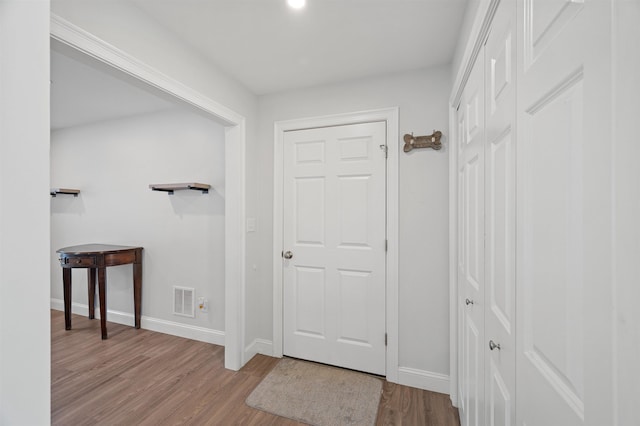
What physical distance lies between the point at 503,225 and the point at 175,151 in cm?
313

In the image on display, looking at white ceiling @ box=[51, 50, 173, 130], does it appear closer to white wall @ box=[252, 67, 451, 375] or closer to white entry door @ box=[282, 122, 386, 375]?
white entry door @ box=[282, 122, 386, 375]

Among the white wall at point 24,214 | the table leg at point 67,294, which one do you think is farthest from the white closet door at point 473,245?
the table leg at point 67,294

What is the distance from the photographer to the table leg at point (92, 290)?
3.16m

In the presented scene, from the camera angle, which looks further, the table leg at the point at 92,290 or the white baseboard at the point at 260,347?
the table leg at the point at 92,290

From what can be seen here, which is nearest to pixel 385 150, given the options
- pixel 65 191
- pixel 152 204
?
pixel 152 204

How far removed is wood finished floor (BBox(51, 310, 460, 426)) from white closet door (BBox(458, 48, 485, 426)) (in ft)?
1.96

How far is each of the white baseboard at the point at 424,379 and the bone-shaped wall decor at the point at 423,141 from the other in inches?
68.5

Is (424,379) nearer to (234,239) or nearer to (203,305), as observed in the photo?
(234,239)

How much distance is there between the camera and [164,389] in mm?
2094

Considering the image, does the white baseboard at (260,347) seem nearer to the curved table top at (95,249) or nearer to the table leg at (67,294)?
the curved table top at (95,249)

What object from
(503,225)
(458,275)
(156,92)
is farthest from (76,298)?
(503,225)

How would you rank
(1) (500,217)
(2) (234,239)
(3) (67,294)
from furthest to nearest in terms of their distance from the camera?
(3) (67,294) < (2) (234,239) < (1) (500,217)

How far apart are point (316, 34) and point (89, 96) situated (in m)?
2.49

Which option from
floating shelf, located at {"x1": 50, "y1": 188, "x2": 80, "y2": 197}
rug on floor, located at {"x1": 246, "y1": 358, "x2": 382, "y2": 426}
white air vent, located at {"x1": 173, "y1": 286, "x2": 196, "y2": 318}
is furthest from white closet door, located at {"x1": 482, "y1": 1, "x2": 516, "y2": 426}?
floating shelf, located at {"x1": 50, "y1": 188, "x2": 80, "y2": 197}
